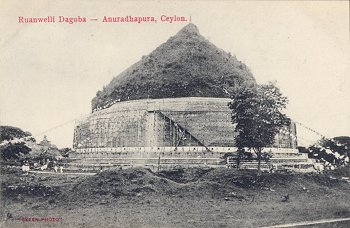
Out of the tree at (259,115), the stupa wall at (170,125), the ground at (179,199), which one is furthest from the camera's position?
the stupa wall at (170,125)

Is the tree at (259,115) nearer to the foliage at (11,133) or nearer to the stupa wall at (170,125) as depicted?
the stupa wall at (170,125)

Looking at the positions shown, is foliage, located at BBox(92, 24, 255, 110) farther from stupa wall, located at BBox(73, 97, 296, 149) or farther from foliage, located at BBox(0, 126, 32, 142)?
foliage, located at BBox(0, 126, 32, 142)

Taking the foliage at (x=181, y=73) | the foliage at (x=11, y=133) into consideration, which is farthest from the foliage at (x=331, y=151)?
the foliage at (x=11, y=133)

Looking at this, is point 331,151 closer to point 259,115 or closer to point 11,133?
point 259,115

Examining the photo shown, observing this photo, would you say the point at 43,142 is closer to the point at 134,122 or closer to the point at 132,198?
the point at 134,122

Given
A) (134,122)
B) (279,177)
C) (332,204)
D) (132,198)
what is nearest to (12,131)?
(134,122)

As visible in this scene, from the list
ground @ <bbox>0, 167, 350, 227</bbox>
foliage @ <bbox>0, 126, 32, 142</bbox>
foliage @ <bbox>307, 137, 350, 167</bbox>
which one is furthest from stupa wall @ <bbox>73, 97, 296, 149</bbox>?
foliage @ <bbox>0, 126, 32, 142</bbox>

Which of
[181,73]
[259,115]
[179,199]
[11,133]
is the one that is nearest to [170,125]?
[181,73]
